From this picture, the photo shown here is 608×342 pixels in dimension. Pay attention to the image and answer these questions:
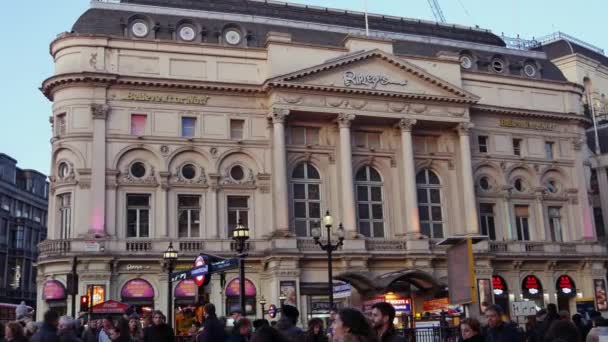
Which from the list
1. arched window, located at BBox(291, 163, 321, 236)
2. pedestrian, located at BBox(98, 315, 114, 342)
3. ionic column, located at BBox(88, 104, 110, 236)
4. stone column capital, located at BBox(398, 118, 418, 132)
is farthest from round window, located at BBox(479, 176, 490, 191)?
pedestrian, located at BBox(98, 315, 114, 342)

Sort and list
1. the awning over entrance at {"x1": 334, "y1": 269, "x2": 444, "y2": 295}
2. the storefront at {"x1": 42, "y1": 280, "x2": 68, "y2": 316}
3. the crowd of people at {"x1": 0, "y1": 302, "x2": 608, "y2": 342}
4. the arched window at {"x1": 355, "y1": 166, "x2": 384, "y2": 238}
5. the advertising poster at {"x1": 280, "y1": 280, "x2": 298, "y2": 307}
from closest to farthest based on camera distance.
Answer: the crowd of people at {"x1": 0, "y1": 302, "x2": 608, "y2": 342}
the storefront at {"x1": 42, "y1": 280, "x2": 68, "y2": 316}
the awning over entrance at {"x1": 334, "y1": 269, "x2": 444, "y2": 295}
the advertising poster at {"x1": 280, "y1": 280, "x2": 298, "y2": 307}
the arched window at {"x1": 355, "y1": 166, "x2": 384, "y2": 238}

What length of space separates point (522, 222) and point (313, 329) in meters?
43.4

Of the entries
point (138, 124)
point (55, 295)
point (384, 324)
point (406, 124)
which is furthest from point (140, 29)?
point (384, 324)

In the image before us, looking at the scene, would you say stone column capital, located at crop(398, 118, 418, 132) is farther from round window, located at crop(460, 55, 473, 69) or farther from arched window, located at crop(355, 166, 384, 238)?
round window, located at crop(460, 55, 473, 69)

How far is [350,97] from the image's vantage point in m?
49.6

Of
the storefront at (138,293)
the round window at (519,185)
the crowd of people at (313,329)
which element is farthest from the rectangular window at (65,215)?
the round window at (519,185)

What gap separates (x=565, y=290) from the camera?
54.2 meters

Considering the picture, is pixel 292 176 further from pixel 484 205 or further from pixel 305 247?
pixel 484 205

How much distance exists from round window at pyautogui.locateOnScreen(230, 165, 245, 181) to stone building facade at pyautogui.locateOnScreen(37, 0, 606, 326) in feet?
0.42

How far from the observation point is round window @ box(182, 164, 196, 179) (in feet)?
156

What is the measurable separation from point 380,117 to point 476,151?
28.9ft

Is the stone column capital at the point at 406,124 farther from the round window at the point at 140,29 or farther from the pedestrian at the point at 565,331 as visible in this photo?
the pedestrian at the point at 565,331

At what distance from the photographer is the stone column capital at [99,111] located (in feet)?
150

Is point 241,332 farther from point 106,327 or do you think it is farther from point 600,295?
point 600,295
